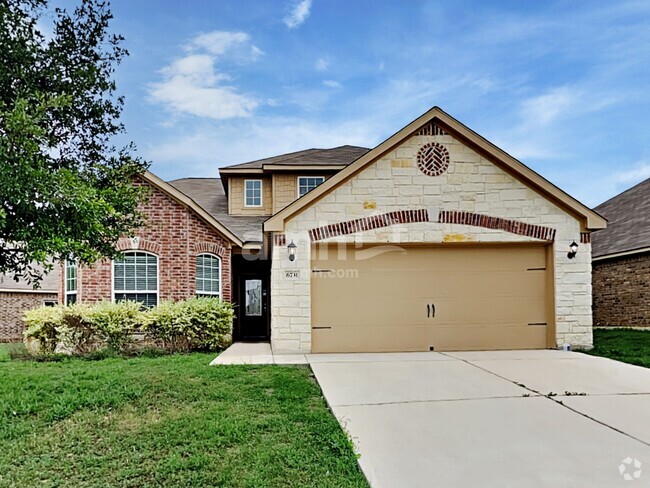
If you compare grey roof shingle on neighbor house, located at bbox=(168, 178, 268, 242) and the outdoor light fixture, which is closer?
the outdoor light fixture

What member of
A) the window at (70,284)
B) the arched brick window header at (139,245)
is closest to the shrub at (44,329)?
the window at (70,284)

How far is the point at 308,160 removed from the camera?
1577 centimetres

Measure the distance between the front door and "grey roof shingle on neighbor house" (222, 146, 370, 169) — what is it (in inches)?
147

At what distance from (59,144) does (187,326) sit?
15.4ft

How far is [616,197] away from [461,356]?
15942mm

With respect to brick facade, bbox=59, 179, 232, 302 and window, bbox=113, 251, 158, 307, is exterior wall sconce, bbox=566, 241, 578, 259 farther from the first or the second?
window, bbox=113, 251, 158, 307

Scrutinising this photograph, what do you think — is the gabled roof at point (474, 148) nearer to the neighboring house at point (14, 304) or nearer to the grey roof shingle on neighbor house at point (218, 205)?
the grey roof shingle on neighbor house at point (218, 205)

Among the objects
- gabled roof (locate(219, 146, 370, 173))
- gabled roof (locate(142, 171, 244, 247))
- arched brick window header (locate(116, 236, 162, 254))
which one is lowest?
arched brick window header (locate(116, 236, 162, 254))

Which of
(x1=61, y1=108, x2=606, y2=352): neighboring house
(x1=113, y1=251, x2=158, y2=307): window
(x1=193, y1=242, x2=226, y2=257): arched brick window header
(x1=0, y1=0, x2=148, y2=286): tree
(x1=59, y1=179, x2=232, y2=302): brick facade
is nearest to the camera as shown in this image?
(x1=0, y1=0, x2=148, y2=286): tree

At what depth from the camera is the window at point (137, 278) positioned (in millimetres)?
12281

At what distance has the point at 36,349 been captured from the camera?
10977mm

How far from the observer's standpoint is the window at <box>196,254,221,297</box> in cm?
1277

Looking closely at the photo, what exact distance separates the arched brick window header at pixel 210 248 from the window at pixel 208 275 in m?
0.15

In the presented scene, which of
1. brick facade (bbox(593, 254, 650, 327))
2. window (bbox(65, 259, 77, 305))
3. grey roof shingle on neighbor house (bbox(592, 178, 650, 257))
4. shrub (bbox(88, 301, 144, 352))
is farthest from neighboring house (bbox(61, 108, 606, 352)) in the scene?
grey roof shingle on neighbor house (bbox(592, 178, 650, 257))
